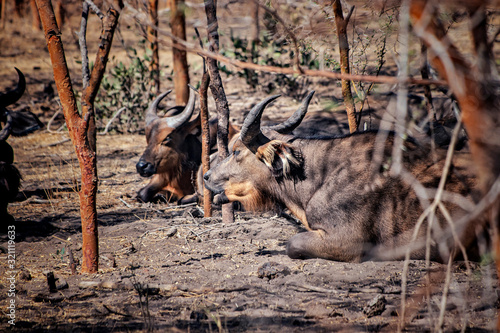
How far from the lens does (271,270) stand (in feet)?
15.0

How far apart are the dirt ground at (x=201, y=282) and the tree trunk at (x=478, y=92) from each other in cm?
92

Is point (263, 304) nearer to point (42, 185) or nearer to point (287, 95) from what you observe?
point (42, 185)

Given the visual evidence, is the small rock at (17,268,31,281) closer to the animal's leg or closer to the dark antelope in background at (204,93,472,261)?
the dark antelope in background at (204,93,472,261)

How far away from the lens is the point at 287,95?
1184 centimetres

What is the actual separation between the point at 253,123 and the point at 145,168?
336cm

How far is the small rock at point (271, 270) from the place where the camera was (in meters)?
4.55

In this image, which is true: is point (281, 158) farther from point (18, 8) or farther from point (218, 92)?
point (18, 8)

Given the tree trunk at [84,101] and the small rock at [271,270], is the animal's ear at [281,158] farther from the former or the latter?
the tree trunk at [84,101]

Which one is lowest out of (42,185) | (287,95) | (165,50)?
(42,185)

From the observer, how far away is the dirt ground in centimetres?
373

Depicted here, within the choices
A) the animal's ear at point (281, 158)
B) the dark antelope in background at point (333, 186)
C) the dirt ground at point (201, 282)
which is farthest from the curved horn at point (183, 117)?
the animal's ear at point (281, 158)

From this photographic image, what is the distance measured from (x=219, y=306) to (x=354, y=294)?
3.95ft

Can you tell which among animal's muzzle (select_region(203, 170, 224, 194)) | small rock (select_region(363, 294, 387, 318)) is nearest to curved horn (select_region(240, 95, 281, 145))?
animal's muzzle (select_region(203, 170, 224, 194))

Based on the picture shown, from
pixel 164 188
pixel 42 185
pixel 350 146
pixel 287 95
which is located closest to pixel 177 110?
pixel 164 188
